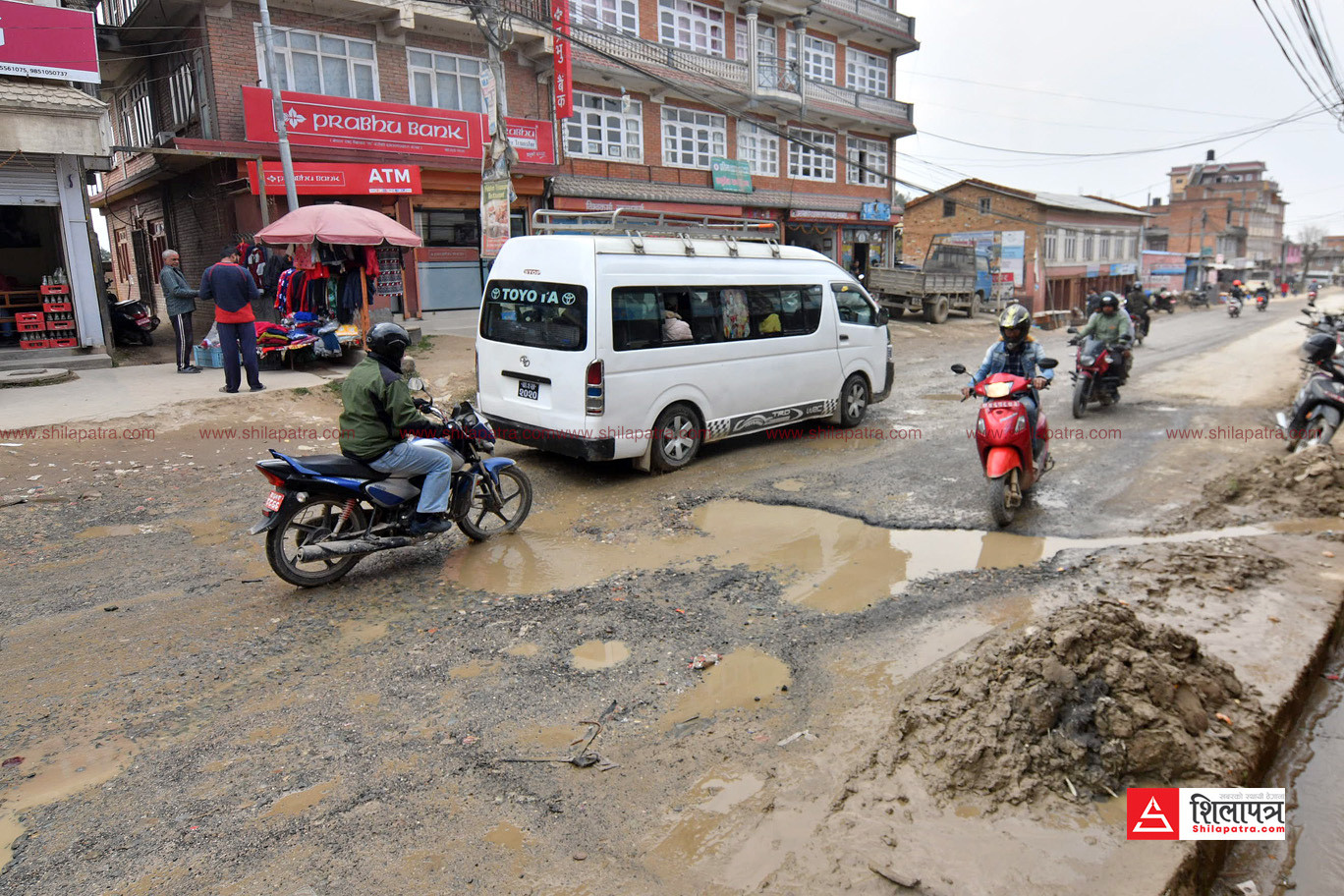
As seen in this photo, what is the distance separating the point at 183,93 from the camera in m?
17.1

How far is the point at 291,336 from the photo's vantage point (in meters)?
12.2

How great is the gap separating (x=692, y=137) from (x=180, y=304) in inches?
673

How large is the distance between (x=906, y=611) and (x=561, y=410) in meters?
3.63

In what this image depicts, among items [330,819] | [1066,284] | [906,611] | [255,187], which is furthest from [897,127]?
[330,819]

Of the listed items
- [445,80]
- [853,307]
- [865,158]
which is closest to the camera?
[853,307]

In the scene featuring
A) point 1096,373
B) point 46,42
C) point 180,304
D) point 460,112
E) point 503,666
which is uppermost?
point 460,112

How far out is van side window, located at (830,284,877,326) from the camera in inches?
381

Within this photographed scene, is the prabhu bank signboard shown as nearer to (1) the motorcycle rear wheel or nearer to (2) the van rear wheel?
(2) the van rear wheel

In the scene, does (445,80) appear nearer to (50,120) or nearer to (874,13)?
(50,120)

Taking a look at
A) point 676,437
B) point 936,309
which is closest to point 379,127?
point 676,437

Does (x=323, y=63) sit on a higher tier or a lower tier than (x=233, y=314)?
higher

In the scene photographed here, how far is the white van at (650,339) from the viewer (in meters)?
7.25

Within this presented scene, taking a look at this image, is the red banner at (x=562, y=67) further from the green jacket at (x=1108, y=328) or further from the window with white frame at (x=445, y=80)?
the green jacket at (x=1108, y=328)

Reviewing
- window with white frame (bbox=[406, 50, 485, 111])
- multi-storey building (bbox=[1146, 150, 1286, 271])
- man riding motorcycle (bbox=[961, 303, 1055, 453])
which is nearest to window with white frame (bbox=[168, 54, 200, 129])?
window with white frame (bbox=[406, 50, 485, 111])
